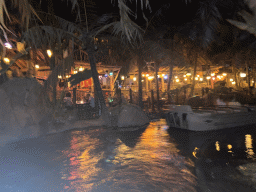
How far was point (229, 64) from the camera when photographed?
74.5 feet

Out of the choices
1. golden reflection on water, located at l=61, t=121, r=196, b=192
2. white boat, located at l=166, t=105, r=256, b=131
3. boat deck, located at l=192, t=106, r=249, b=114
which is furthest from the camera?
boat deck, located at l=192, t=106, r=249, b=114

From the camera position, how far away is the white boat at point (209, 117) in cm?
893

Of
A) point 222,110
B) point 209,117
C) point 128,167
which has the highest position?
point 222,110

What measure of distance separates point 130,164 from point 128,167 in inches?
8.2

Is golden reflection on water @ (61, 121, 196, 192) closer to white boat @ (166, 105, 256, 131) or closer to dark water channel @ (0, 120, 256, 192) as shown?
dark water channel @ (0, 120, 256, 192)

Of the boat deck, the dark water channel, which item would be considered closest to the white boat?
the boat deck

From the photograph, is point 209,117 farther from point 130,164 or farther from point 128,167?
point 128,167

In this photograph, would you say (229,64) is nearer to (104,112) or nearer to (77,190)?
(104,112)

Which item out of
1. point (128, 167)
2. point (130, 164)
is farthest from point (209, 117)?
point (128, 167)

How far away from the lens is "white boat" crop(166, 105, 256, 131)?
8.93 m

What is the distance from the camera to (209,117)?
29.1 ft

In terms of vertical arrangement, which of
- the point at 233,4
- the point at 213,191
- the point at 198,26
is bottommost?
the point at 213,191

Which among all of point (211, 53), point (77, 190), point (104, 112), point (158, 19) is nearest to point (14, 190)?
point (77, 190)

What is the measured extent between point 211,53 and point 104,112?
44.5 ft
